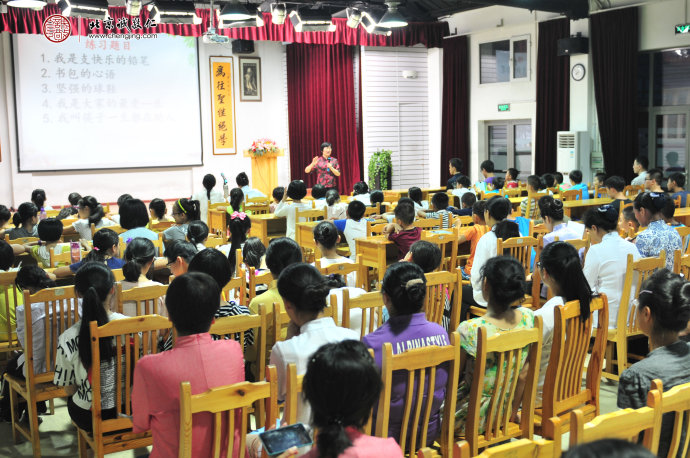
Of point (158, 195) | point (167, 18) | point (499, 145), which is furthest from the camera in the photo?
point (499, 145)

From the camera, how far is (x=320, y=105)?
1293 centimetres

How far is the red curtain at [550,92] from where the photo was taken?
11.5 m

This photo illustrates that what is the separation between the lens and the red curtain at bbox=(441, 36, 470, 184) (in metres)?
13.2

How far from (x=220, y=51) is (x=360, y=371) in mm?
11416

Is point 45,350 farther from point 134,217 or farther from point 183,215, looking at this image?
point 183,215

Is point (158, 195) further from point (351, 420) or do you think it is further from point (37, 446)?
point (351, 420)

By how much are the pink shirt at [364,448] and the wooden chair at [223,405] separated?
1.43 ft

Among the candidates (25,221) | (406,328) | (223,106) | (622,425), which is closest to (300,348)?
(406,328)

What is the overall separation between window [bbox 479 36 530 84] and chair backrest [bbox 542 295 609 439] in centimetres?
988

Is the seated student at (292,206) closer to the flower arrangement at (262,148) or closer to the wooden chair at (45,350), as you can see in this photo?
the wooden chair at (45,350)

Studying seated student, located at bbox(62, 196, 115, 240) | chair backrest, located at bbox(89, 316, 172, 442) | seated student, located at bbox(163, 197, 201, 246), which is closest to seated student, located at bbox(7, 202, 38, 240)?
seated student, located at bbox(62, 196, 115, 240)

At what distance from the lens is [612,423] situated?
1.69 metres

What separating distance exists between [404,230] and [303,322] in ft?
9.72

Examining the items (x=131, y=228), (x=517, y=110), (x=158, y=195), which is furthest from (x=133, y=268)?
(x=517, y=110)
